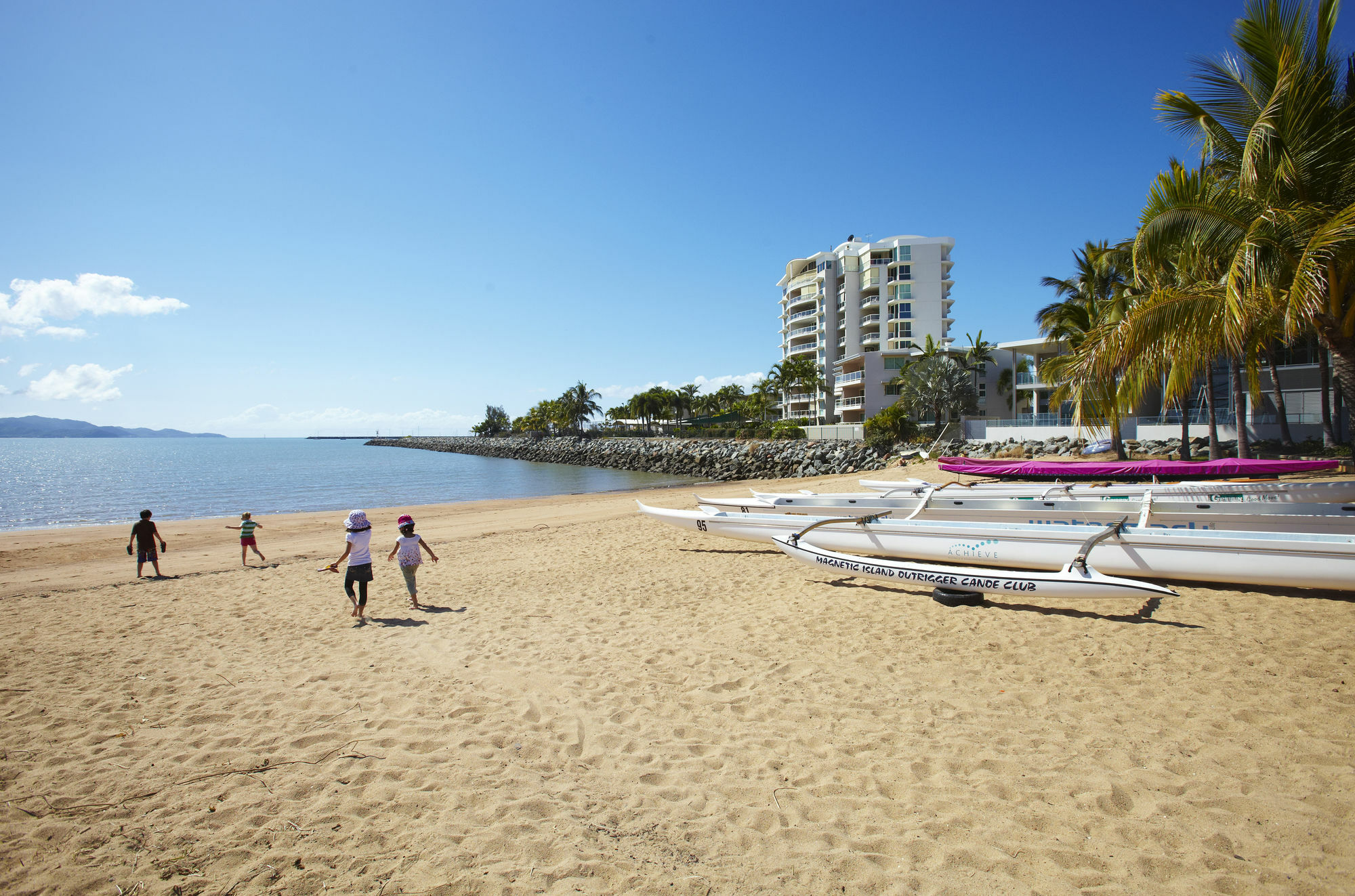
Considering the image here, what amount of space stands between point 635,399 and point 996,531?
7422 centimetres

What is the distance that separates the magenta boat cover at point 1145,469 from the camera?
454 inches

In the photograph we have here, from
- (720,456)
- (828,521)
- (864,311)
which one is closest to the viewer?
(828,521)

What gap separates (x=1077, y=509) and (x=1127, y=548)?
233cm

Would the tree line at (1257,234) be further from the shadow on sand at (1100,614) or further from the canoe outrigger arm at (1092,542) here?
the shadow on sand at (1100,614)

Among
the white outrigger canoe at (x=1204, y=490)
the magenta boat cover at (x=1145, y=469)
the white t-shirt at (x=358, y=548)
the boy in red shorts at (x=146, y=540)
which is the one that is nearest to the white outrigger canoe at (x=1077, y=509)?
the white outrigger canoe at (x=1204, y=490)

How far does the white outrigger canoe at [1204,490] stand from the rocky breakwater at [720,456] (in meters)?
20.5

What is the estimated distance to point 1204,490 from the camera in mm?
9805

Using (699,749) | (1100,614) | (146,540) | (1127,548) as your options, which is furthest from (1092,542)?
(146,540)

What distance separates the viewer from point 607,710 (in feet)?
15.1

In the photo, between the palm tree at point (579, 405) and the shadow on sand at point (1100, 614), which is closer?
the shadow on sand at point (1100, 614)

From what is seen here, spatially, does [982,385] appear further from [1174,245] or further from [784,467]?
[1174,245]

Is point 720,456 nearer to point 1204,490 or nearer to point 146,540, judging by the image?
point 1204,490

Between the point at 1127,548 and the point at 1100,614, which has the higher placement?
the point at 1127,548

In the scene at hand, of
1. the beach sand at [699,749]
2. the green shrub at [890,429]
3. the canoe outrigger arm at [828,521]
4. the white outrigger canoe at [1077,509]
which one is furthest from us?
the green shrub at [890,429]
